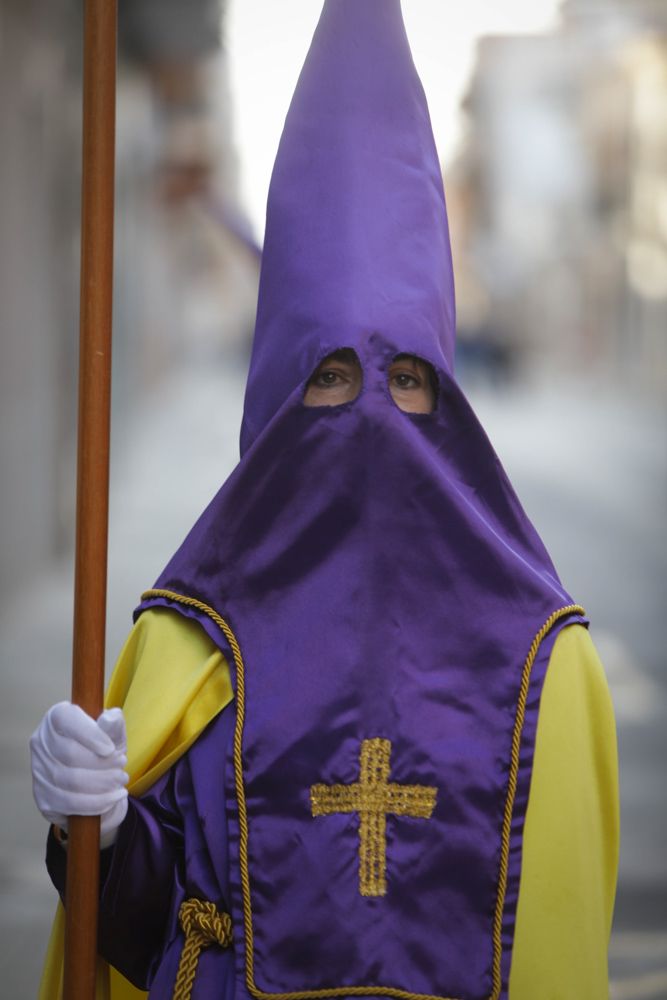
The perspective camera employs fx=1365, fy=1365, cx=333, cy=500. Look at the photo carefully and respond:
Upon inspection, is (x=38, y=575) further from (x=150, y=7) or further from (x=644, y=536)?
(x=150, y=7)

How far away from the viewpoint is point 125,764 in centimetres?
195

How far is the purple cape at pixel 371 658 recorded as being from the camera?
1993 millimetres

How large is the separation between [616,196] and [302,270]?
33.1 metres

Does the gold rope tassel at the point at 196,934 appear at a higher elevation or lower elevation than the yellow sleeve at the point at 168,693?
lower

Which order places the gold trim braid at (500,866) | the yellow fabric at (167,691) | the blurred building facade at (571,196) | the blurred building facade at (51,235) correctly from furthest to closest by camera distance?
1. the blurred building facade at (571,196)
2. the blurred building facade at (51,235)
3. the yellow fabric at (167,691)
4. the gold trim braid at (500,866)

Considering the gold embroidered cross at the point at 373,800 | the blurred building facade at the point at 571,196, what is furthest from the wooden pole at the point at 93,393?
the blurred building facade at the point at 571,196

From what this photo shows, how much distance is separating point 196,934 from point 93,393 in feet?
2.68

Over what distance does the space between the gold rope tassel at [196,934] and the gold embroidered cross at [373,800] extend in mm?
211

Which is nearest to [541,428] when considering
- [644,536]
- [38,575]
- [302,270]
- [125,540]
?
[644,536]

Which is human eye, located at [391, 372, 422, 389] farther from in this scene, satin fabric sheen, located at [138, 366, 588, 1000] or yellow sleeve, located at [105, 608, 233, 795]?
yellow sleeve, located at [105, 608, 233, 795]

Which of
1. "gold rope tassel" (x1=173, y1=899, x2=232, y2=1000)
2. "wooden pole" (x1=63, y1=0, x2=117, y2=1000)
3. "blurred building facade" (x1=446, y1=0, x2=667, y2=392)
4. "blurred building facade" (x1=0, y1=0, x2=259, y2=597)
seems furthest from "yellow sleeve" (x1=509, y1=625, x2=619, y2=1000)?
"blurred building facade" (x1=446, y1=0, x2=667, y2=392)

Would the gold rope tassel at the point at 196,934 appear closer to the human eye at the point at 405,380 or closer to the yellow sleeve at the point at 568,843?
the yellow sleeve at the point at 568,843

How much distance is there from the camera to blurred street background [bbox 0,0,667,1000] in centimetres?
577

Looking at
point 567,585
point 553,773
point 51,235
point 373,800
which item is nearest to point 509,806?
point 553,773
